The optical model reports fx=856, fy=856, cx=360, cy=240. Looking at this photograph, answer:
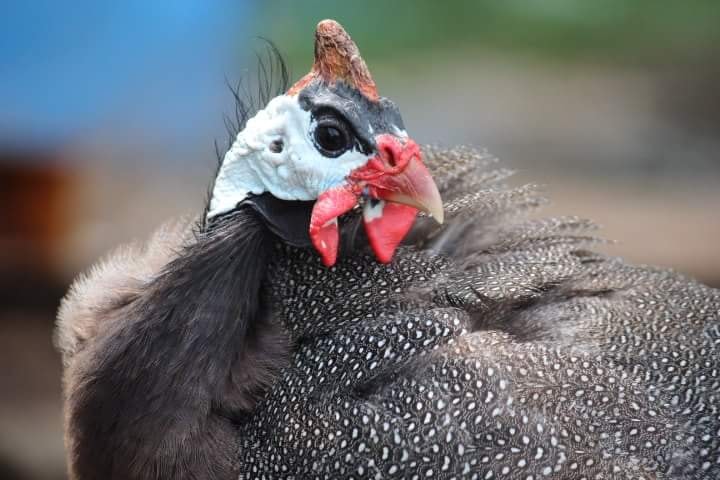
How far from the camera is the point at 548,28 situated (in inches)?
169

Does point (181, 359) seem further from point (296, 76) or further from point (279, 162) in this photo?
point (296, 76)

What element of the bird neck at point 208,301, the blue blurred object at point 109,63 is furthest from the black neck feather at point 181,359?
the blue blurred object at point 109,63

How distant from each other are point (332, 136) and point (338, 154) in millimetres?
40

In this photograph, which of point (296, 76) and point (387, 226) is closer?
point (387, 226)

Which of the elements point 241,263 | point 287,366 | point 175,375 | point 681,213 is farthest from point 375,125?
point 681,213

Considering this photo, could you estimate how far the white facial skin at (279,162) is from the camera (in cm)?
183

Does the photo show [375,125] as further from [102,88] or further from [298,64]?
[298,64]

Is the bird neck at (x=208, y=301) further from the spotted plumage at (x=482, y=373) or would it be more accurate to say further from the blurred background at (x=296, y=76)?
the blurred background at (x=296, y=76)

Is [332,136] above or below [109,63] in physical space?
below

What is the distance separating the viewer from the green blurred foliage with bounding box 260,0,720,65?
4.16m

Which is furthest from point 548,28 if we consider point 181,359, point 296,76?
point 181,359

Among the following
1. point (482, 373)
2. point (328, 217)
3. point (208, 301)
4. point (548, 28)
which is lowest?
point (482, 373)

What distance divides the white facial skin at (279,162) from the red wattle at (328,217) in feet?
0.08

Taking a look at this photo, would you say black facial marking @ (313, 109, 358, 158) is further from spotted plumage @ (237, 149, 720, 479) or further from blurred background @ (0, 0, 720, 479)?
blurred background @ (0, 0, 720, 479)
